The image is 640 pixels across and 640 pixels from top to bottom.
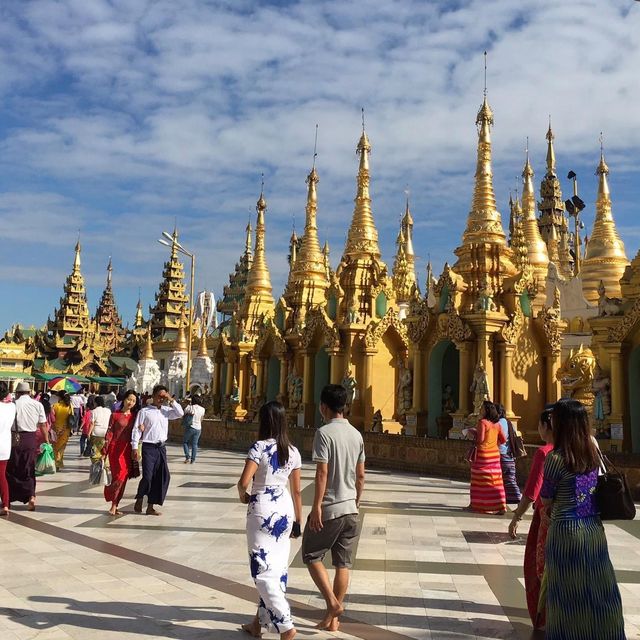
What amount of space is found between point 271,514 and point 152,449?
527cm

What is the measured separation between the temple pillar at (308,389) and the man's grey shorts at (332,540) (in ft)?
62.3

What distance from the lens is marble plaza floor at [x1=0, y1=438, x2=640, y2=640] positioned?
5137 millimetres

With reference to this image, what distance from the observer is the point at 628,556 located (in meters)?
7.76

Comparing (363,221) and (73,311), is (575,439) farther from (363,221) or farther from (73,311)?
(73,311)

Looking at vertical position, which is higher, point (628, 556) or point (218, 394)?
point (218, 394)

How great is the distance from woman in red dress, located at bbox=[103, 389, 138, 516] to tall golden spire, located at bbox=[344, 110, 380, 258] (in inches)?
579

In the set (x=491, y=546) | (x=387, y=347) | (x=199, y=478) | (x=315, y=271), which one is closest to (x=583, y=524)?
(x=491, y=546)

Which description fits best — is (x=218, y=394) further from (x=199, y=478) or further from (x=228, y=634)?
(x=228, y=634)

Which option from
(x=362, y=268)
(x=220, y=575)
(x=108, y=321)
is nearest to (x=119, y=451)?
(x=220, y=575)

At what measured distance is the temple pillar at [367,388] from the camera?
865 inches

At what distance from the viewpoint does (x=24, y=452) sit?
9922 millimetres


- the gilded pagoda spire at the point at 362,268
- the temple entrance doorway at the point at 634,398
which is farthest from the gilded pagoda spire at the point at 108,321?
the temple entrance doorway at the point at 634,398

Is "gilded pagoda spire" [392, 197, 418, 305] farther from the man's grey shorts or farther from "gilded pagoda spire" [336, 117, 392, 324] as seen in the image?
the man's grey shorts

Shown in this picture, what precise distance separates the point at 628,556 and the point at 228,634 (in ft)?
16.3
